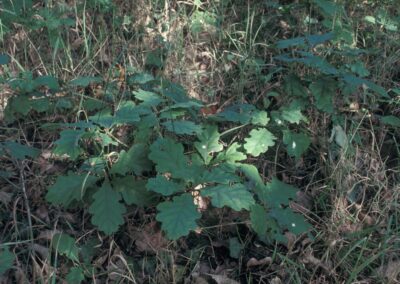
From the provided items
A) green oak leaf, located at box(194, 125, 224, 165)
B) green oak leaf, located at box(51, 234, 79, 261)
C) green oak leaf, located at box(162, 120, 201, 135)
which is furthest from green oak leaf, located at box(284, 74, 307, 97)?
green oak leaf, located at box(51, 234, 79, 261)

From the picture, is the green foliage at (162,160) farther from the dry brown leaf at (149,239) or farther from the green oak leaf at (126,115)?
the dry brown leaf at (149,239)

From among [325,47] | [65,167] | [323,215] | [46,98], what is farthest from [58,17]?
[323,215]

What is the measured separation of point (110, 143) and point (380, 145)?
1.48 metres

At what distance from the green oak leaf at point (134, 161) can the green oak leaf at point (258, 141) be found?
47 cm

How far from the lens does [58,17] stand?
3402 mm

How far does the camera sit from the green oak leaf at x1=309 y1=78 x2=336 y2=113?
2.95 meters

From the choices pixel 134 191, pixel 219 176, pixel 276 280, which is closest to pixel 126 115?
pixel 134 191

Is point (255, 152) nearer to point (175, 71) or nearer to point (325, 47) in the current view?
point (175, 71)

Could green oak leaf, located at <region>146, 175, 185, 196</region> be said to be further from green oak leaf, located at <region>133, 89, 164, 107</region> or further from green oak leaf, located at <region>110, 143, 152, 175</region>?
green oak leaf, located at <region>133, 89, 164, 107</region>

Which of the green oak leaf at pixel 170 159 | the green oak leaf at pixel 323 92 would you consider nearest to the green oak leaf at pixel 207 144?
the green oak leaf at pixel 170 159

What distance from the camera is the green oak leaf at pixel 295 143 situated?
2.83m

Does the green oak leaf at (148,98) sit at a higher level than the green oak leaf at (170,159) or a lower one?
higher

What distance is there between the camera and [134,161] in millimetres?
2611

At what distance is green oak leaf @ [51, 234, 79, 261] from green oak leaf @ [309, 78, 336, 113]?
4.55 ft
